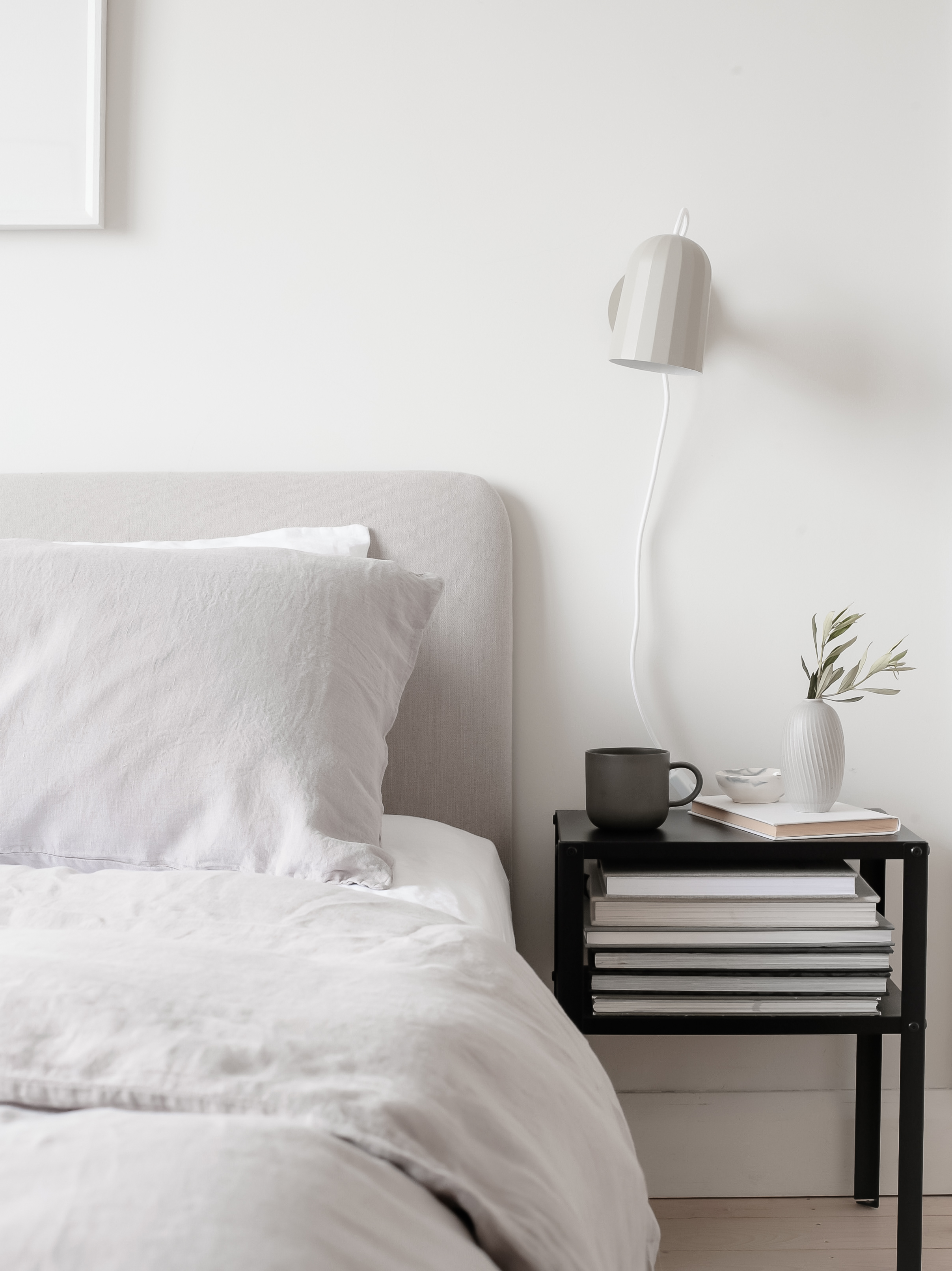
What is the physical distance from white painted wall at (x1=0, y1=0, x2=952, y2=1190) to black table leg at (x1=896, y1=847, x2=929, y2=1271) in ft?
0.96

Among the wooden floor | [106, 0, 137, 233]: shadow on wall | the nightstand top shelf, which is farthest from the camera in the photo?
[106, 0, 137, 233]: shadow on wall

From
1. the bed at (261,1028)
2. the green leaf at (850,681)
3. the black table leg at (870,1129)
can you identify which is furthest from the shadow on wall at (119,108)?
the black table leg at (870,1129)

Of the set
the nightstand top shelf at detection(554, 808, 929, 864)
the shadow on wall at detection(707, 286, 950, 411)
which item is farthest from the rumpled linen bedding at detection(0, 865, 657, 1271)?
the shadow on wall at detection(707, 286, 950, 411)

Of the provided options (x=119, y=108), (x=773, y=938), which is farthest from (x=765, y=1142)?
(x=119, y=108)

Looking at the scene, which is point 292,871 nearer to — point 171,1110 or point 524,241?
point 171,1110

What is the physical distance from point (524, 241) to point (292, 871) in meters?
1.09

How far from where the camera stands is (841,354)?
1.60 m

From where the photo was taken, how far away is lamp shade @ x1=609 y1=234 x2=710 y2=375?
1.43 m

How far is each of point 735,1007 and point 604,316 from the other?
106 centimetres

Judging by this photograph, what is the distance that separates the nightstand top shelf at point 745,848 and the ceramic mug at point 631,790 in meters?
0.03

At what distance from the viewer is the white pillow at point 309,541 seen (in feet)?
4.77

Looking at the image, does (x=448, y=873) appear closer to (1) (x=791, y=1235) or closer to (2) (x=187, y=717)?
(2) (x=187, y=717)

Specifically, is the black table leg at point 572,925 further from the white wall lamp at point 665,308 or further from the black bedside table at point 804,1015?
the white wall lamp at point 665,308

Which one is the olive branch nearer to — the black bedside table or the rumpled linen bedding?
the black bedside table
